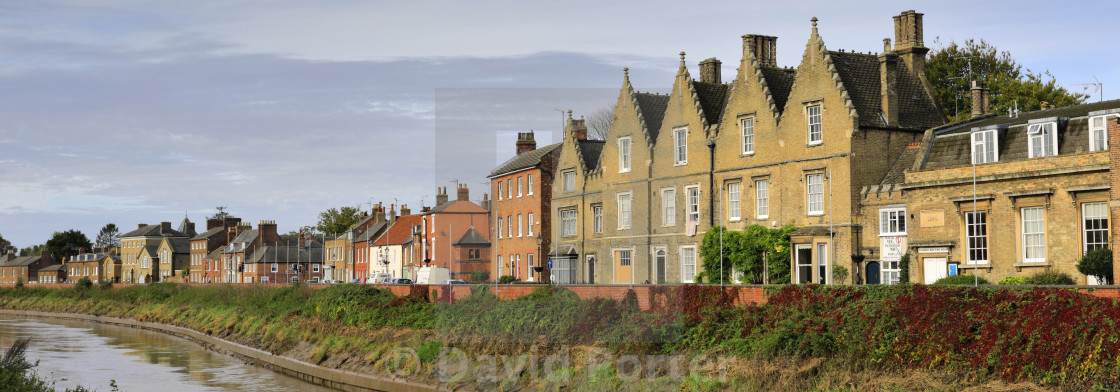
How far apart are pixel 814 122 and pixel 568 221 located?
20489mm

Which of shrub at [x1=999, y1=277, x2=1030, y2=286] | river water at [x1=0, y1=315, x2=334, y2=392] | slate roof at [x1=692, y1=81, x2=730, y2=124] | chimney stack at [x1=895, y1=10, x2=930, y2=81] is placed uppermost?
chimney stack at [x1=895, y1=10, x2=930, y2=81]

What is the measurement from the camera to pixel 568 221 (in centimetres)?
5953

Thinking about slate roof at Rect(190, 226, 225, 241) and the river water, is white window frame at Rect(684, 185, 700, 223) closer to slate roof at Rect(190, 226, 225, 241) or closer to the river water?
the river water

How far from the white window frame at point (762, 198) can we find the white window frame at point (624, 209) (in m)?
9.35

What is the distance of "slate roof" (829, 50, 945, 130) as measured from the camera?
135 ft

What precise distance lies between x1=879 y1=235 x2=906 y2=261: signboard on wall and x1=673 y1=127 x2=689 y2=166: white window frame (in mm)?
12290

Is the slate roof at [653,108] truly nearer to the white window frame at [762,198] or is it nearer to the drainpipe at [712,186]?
the drainpipe at [712,186]

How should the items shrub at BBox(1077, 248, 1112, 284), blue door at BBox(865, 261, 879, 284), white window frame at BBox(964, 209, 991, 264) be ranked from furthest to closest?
blue door at BBox(865, 261, 879, 284), white window frame at BBox(964, 209, 991, 264), shrub at BBox(1077, 248, 1112, 284)

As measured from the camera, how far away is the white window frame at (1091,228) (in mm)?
31469

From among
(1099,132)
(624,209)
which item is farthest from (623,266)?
(1099,132)

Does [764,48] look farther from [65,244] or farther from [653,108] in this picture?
[65,244]

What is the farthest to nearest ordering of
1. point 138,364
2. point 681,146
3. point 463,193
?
point 463,193, point 681,146, point 138,364

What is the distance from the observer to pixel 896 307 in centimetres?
2298

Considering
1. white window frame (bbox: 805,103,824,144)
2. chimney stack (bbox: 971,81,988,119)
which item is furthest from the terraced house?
chimney stack (bbox: 971,81,988,119)
